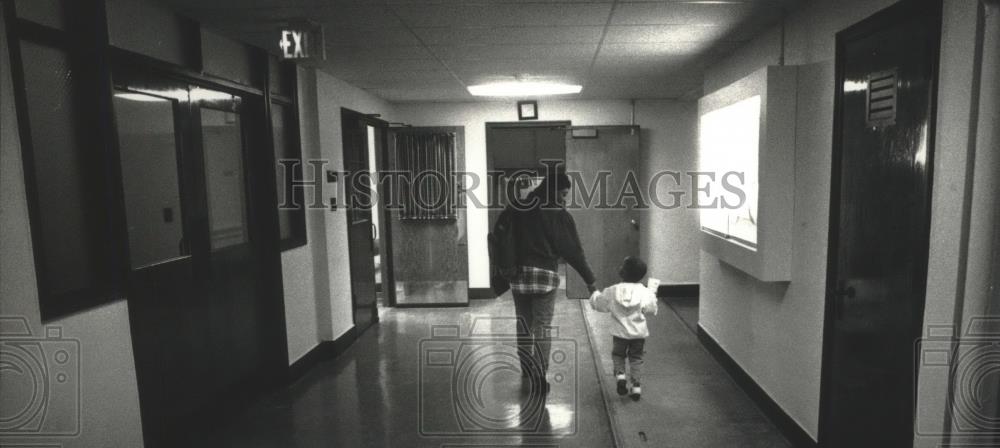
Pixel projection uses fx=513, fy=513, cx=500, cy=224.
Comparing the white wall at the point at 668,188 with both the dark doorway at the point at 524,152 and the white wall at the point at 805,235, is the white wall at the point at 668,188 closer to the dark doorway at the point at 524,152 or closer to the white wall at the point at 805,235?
the dark doorway at the point at 524,152

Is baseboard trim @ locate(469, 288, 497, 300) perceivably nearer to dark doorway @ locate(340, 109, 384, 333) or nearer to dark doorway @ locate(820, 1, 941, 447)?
dark doorway @ locate(340, 109, 384, 333)

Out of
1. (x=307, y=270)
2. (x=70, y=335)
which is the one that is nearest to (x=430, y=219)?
(x=307, y=270)

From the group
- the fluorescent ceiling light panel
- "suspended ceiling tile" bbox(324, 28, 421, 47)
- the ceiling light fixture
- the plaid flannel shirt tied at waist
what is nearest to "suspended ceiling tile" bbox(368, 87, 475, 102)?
the ceiling light fixture

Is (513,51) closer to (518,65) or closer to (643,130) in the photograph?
(518,65)

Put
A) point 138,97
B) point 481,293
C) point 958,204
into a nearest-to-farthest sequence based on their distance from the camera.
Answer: point 958,204 < point 138,97 < point 481,293

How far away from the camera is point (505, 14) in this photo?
9.51 ft

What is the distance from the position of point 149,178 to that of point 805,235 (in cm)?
354

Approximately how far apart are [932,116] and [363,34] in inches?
116

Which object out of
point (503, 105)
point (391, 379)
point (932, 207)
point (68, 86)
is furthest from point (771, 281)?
point (503, 105)

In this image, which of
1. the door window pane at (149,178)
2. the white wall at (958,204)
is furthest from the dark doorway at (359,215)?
the white wall at (958,204)

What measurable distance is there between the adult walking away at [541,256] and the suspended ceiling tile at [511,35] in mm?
910

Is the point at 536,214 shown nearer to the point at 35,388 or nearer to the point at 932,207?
the point at 932,207

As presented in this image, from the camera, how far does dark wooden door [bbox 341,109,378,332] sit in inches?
195

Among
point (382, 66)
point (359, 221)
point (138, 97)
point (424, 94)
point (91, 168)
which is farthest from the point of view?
point (424, 94)
